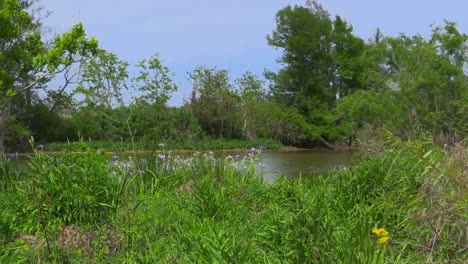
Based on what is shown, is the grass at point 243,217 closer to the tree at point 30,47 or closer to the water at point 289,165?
the water at point 289,165

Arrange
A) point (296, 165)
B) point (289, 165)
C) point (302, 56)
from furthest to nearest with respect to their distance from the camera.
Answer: point (302, 56) < point (296, 165) < point (289, 165)

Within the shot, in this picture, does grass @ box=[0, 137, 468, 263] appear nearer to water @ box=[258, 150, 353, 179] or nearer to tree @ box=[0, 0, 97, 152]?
water @ box=[258, 150, 353, 179]

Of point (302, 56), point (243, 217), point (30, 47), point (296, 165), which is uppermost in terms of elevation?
point (302, 56)

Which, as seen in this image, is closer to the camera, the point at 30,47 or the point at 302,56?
the point at 30,47

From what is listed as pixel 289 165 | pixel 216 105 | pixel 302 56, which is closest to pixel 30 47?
pixel 289 165

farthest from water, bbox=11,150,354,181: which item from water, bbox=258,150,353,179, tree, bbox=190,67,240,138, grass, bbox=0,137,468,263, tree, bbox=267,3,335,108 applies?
tree, bbox=267,3,335,108

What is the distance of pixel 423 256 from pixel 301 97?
53038 mm

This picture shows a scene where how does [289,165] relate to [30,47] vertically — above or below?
below

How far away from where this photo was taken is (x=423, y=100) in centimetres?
3716

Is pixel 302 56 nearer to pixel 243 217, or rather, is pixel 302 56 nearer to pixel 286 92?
pixel 286 92

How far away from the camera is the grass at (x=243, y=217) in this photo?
417 centimetres

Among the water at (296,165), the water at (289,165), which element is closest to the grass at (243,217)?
the water at (289,165)

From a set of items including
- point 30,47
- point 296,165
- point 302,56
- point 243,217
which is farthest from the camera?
point 302,56

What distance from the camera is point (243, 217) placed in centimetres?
601
